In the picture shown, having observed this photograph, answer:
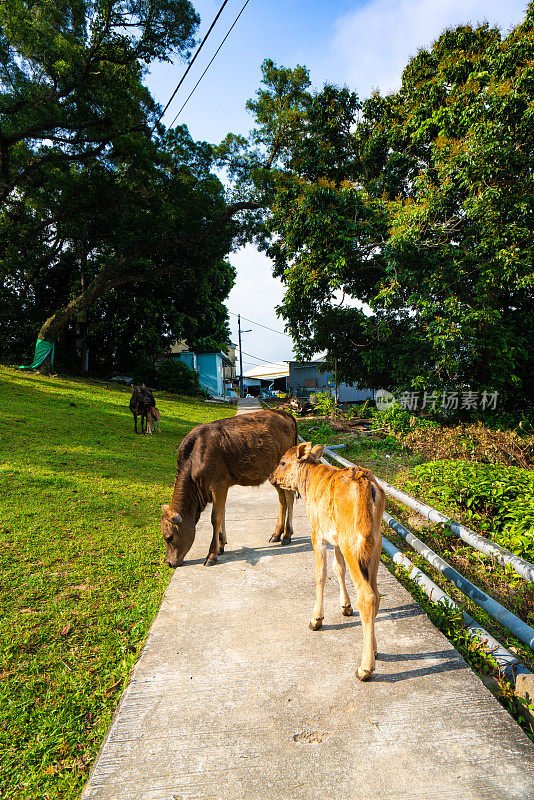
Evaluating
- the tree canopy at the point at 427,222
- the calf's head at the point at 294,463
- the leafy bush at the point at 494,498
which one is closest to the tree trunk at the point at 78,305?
the tree canopy at the point at 427,222

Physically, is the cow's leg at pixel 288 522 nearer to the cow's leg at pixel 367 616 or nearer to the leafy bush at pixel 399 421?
the cow's leg at pixel 367 616

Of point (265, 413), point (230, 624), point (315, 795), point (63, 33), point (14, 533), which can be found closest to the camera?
point (315, 795)

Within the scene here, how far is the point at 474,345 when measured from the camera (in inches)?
516

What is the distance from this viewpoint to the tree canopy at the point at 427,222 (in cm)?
1220

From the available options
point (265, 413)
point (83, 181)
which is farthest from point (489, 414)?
point (83, 181)

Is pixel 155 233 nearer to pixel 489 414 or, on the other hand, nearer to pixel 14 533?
pixel 489 414

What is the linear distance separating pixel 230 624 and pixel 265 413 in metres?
3.08

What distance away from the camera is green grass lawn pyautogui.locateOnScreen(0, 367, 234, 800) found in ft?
8.48

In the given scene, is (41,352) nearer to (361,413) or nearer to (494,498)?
(361,413)

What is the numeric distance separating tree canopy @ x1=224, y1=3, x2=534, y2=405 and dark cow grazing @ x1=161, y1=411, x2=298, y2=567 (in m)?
8.98

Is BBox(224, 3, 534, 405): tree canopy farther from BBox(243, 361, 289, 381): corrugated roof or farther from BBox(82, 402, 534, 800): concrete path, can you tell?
BBox(243, 361, 289, 381): corrugated roof

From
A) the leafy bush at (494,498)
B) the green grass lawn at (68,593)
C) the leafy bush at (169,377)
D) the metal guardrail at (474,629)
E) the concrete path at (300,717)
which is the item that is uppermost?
the leafy bush at (169,377)

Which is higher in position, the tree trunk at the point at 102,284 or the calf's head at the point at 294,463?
the tree trunk at the point at 102,284

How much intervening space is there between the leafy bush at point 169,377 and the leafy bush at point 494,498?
25.0m
